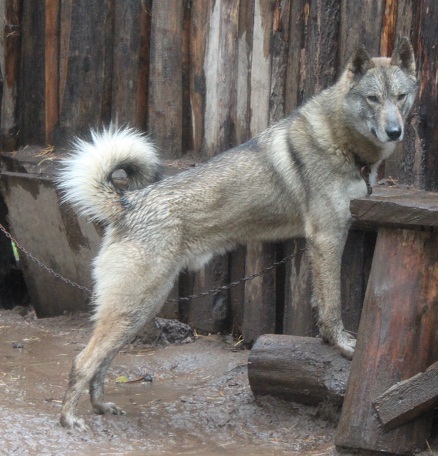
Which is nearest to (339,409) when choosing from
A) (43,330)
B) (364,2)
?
(364,2)

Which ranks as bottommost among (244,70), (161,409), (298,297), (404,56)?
(161,409)

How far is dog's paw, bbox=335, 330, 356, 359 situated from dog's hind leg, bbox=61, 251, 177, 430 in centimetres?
112

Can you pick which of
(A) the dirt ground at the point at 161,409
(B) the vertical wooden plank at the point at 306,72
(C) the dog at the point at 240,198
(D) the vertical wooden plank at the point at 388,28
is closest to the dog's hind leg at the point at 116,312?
(C) the dog at the point at 240,198

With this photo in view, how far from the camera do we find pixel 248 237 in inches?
248

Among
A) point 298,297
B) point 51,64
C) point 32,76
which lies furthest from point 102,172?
point 32,76

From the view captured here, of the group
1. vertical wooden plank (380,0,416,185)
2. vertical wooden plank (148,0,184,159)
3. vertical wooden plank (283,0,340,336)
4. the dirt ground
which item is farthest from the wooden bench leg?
vertical wooden plank (148,0,184,159)

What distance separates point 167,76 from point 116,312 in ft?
7.39

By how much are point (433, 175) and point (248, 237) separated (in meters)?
1.27

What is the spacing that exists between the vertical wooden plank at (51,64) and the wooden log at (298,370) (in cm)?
307

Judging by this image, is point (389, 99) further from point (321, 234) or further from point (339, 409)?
point (339, 409)

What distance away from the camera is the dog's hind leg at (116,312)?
5.71 metres

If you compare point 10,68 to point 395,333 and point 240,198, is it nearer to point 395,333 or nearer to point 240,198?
point 240,198

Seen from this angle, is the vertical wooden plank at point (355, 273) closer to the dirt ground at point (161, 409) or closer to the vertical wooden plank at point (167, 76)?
the dirt ground at point (161, 409)

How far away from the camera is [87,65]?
25.3 feet
